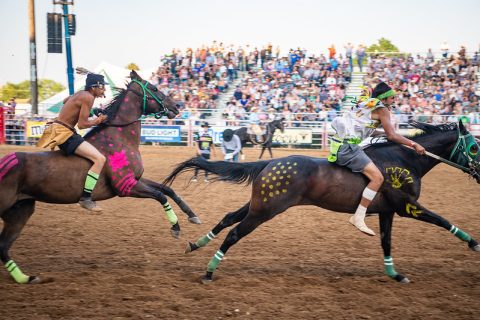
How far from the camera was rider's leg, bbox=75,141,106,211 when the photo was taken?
5.34 m

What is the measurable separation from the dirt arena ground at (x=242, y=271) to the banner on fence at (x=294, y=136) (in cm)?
1243

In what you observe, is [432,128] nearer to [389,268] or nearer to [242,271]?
[389,268]

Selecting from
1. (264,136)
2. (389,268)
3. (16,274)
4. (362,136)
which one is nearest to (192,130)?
(264,136)

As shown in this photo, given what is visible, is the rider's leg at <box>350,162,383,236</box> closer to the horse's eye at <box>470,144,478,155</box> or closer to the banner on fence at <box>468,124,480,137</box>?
the horse's eye at <box>470,144,478,155</box>

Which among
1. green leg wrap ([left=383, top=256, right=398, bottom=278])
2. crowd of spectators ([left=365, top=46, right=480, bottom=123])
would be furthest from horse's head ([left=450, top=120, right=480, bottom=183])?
crowd of spectators ([left=365, top=46, right=480, bottom=123])

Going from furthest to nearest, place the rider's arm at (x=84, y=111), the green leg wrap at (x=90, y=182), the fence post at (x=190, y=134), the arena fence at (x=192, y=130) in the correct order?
1. the fence post at (x=190, y=134)
2. the arena fence at (x=192, y=130)
3. the rider's arm at (x=84, y=111)
4. the green leg wrap at (x=90, y=182)

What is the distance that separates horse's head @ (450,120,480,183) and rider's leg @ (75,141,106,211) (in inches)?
155

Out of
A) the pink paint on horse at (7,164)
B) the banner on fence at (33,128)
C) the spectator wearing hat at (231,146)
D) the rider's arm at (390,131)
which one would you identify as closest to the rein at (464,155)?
the rider's arm at (390,131)

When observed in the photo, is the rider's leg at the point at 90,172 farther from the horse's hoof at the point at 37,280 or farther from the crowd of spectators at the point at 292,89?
the crowd of spectators at the point at 292,89

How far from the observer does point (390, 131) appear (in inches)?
202

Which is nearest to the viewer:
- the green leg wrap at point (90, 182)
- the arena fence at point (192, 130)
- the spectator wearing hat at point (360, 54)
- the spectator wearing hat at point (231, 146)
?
the green leg wrap at point (90, 182)

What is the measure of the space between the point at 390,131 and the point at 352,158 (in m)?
0.50

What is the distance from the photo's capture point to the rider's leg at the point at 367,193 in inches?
197

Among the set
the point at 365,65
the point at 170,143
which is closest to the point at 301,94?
the point at 365,65
